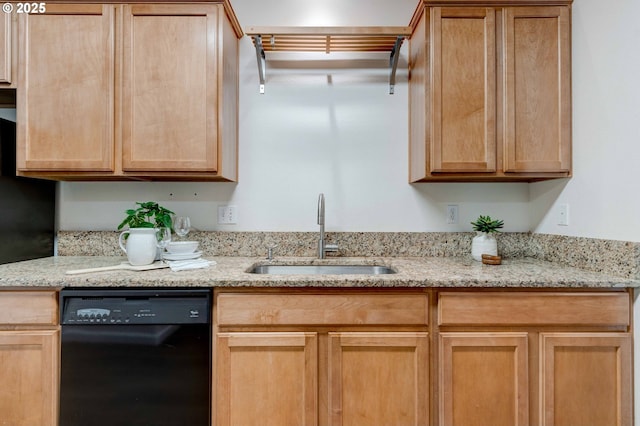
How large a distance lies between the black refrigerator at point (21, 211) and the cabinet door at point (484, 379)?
215cm

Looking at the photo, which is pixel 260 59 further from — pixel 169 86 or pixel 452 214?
pixel 452 214

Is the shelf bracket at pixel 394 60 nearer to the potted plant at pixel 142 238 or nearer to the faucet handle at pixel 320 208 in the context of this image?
Result: the faucet handle at pixel 320 208

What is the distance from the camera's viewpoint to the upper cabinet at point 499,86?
159 cm

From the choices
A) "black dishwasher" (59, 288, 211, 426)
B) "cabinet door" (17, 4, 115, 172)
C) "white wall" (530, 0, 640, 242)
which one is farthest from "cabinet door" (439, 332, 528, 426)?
"cabinet door" (17, 4, 115, 172)

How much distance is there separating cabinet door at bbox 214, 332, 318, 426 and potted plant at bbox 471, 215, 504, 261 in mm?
1050

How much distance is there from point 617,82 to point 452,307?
1.20m

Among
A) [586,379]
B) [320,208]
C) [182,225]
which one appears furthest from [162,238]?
[586,379]

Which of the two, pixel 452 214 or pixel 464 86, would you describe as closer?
pixel 464 86

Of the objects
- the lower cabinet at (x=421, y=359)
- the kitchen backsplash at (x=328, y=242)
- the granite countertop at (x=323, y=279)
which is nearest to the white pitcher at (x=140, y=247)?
the granite countertop at (x=323, y=279)

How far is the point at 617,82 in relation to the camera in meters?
1.38

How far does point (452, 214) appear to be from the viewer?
1.96 m

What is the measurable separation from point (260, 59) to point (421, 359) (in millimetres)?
1741

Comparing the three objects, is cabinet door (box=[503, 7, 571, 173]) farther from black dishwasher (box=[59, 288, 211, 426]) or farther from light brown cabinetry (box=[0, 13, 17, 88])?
light brown cabinetry (box=[0, 13, 17, 88])

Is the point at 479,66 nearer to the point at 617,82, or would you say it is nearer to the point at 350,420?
the point at 617,82
